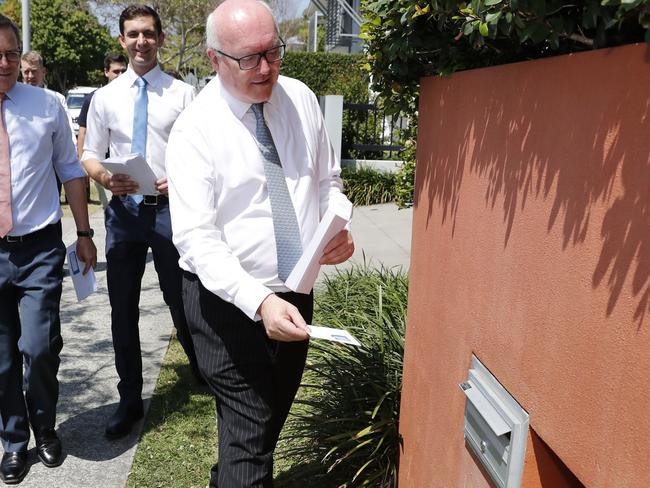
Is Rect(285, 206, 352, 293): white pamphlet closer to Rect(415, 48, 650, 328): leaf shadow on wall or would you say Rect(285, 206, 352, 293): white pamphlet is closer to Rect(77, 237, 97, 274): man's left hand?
Rect(415, 48, 650, 328): leaf shadow on wall

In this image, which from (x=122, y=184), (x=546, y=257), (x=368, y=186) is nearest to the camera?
(x=546, y=257)

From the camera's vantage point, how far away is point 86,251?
→ 406 cm

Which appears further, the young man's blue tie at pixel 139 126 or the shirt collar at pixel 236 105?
the young man's blue tie at pixel 139 126

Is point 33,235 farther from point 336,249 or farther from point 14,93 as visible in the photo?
point 336,249

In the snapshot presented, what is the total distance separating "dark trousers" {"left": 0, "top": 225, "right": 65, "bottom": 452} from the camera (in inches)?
143

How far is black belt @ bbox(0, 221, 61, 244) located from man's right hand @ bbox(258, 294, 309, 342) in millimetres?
1697

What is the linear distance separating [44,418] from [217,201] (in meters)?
1.88

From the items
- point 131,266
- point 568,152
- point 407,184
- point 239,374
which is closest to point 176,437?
point 131,266

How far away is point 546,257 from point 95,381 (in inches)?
148

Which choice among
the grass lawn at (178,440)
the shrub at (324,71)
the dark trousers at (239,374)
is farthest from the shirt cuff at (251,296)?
the shrub at (324,71)

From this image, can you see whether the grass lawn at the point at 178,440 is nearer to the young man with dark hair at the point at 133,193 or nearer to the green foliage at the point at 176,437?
the green foliage at the point at 176,437

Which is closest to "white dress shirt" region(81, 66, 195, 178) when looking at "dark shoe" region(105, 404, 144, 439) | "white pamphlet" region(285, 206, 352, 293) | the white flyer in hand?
"dark shoe" region(105, 404, 144, 439)

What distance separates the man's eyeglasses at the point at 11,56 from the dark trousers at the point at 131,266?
884mm

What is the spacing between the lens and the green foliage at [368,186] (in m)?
12.2
